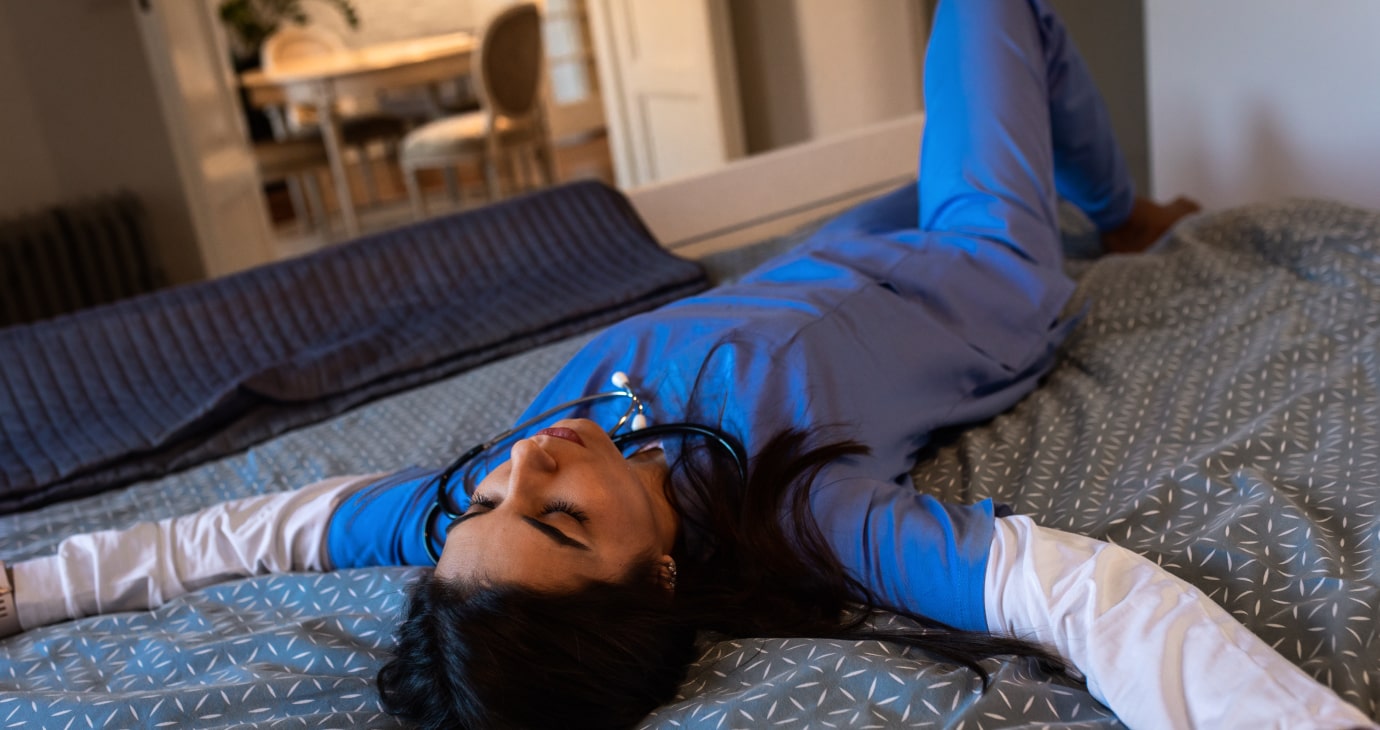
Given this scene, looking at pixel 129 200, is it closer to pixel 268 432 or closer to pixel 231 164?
pixel 231 164

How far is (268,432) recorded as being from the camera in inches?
69.5

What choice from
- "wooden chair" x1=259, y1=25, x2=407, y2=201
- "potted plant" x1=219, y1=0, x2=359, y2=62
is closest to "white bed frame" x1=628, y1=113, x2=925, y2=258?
"wooden chair" x1=259, y1=25, x2=407, y2=201

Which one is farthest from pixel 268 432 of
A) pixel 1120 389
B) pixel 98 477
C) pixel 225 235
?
pixel 225 235

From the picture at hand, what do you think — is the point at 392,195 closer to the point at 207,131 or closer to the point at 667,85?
the point at 667,85

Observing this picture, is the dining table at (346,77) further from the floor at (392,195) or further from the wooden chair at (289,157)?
the floor at (392,195)

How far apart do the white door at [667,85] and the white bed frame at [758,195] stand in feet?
2.69

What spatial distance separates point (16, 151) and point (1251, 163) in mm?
3376

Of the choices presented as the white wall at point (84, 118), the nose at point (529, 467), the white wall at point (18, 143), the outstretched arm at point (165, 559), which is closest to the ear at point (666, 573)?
the nose at point (529, 467)

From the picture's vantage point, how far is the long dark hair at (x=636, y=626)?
0.85 m

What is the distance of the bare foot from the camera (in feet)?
6.87

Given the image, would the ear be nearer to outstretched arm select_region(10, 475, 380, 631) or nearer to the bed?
the bed

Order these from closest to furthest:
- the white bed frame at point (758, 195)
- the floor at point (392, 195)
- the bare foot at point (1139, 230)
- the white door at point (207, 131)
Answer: the bare foot at point (1139, 230) < the white bed frame at point (758, 195) < the white door at point (207, 131) < the floor at point (392, 195)

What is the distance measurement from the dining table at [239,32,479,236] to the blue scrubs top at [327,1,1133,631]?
10.5ft

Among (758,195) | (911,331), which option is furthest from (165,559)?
(758,195)
